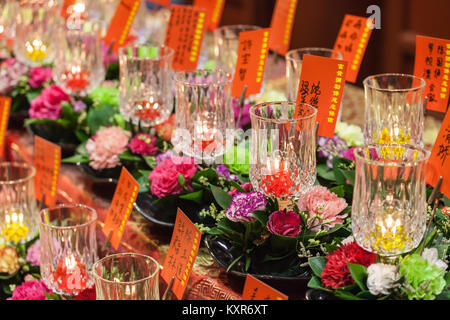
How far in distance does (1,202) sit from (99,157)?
26cm

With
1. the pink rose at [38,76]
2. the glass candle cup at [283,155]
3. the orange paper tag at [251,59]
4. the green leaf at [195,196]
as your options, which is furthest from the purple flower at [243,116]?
the pink rose at [38,76]

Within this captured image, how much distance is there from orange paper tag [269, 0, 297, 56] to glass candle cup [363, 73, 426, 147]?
2.22ft

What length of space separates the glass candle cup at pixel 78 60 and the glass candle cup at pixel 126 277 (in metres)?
0.86

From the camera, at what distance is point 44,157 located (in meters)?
1.74

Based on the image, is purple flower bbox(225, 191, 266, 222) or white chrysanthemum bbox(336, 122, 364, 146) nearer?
purple flower bbox(225, 191, 266, 222)

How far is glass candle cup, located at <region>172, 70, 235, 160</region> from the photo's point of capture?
1.43 meters

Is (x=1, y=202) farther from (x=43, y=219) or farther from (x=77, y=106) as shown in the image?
(x=77, y=106)

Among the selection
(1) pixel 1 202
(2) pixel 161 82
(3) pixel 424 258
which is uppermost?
(2) pixel 161 82

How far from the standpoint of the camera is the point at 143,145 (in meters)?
1.65

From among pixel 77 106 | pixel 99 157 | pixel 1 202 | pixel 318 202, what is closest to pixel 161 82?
pixel 99 157

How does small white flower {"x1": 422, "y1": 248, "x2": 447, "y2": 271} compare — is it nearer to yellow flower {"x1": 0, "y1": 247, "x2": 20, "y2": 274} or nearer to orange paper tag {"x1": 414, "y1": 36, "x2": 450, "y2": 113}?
orange paper tag {"x1": 414, "y1": 36, "x2": 450, "y2": 113}

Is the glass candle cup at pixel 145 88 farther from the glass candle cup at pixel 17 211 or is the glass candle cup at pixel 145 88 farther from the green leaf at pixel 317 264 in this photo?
the green leaf at pixel 317 264

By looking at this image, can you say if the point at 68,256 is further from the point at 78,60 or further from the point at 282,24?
the point at 282,24

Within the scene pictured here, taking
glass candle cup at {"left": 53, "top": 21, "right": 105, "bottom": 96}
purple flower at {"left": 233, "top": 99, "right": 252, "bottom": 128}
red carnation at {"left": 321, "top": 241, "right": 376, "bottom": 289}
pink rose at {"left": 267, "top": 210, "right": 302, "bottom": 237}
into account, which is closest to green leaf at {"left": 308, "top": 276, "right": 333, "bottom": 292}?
red carnation at {"left": 321, "top": 241, "right": 376, "bottom": 289}
